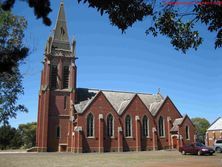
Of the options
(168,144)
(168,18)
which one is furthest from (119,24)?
(168,144)

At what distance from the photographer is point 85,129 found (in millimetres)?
49500

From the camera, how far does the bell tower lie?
52344 mm

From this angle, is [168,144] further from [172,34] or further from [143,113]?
[172,34]

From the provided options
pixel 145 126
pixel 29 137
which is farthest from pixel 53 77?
pixel 29 137

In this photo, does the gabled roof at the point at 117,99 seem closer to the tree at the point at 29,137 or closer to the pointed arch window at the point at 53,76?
the pointed arch window at the point at 53,76

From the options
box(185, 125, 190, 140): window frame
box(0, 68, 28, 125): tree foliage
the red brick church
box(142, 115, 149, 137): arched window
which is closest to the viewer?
box(0, 68, 28, 125): tree foliage

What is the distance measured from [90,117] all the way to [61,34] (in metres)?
19.4

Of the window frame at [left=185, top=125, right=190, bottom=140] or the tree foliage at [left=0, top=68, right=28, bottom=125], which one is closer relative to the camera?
the tree foliage at [left=0, top=68, right=28, bottom=125]

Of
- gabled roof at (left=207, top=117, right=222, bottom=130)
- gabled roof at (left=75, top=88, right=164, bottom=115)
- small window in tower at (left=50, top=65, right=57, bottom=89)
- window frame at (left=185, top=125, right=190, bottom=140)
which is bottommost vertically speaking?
window frame at (left=185, top=125, right=190, bottom=140)

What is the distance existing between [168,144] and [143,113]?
803 cm

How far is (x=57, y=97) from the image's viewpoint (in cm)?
5456

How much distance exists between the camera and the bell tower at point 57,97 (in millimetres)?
52344

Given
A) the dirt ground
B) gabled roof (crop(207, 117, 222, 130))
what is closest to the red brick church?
gabled roof (crop(207, 117, 222, 130))

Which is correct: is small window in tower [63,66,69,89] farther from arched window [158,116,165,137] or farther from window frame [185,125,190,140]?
window frame [185,125,190,140]
